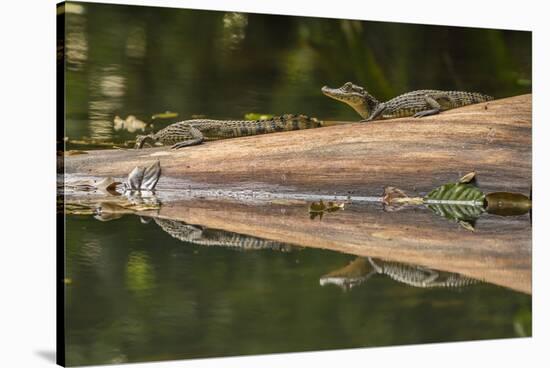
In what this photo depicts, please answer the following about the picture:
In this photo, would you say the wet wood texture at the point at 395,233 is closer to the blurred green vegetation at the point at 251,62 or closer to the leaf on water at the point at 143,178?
the leaf on water at the point at 143,178

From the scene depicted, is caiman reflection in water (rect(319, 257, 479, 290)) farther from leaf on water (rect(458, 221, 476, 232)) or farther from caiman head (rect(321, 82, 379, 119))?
caiman head (rect(321, 82, 379, 119))

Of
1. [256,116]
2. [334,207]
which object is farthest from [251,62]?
[334,207]

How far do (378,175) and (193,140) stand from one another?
4.04ft

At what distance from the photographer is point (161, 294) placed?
20.5 feet

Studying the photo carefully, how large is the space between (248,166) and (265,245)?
0.55 m

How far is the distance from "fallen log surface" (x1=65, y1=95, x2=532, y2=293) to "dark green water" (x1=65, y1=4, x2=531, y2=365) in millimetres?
164

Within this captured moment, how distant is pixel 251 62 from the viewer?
666 centimetres

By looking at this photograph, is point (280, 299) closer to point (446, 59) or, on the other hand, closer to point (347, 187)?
point (347, 187)

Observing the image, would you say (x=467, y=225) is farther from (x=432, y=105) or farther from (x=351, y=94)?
(x=351, y=94)

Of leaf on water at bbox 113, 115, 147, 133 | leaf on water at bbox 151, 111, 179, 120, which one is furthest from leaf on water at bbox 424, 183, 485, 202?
leaf on water at bbox 113, 115, 147, 133

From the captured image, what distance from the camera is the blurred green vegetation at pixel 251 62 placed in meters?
6.21

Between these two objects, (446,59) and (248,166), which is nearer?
(248,166)

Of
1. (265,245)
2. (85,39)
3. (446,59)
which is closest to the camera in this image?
(85,39)

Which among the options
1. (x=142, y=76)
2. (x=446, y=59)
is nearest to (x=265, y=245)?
(x=142, y=76)
